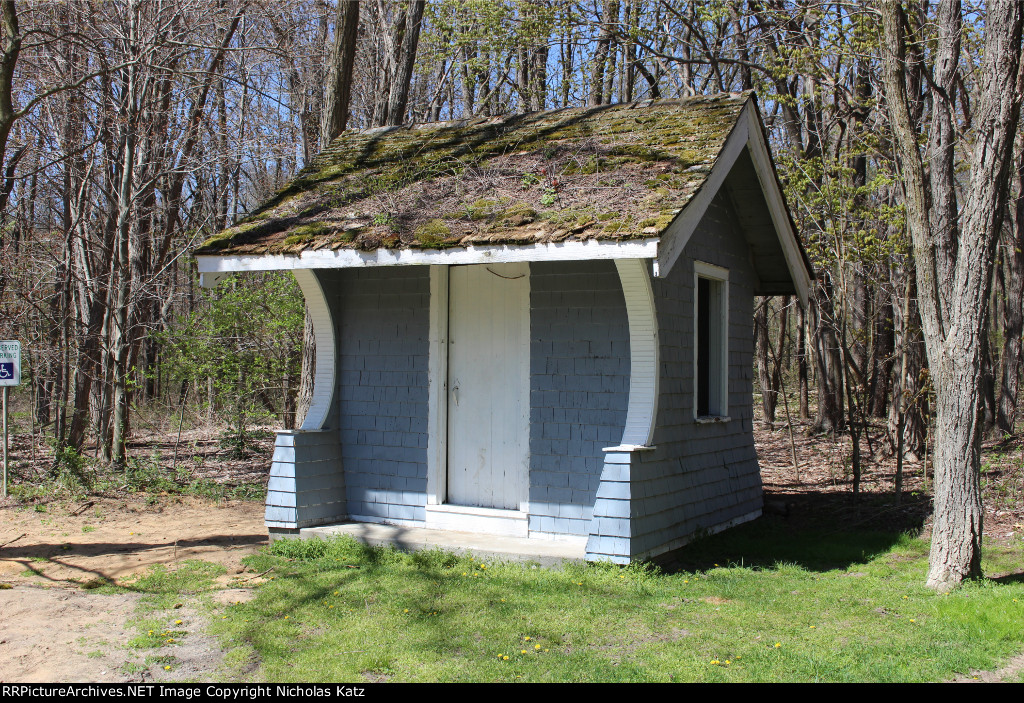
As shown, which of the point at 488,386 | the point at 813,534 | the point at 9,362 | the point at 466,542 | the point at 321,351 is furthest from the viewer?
the point at 9,362

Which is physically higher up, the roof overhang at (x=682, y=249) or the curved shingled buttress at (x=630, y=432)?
the roof overhang at (x=682, y=249)

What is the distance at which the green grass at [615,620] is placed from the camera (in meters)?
4.93

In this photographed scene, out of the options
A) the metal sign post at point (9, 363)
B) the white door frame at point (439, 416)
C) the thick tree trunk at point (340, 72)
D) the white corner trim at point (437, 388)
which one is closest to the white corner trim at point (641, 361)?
the white door frame at point (439, 416)

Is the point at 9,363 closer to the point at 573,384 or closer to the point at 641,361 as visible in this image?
the point at 573,384

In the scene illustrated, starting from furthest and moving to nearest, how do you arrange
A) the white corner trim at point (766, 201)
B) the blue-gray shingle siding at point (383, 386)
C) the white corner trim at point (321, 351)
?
the white corner trim at point (321, 351)
the blue-gray shingle siding at point (383, 386)
the white corner trim at point (766, 201)

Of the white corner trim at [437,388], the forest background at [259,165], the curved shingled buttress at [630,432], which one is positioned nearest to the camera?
the curved shingled buttress at [630,432]

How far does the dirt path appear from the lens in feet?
16.8

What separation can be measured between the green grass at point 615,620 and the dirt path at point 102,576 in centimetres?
42

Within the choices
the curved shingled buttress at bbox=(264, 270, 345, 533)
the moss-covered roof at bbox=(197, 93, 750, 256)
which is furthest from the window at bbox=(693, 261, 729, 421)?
the curved shingled buttress at bbox=(264, 270, 345, 533)

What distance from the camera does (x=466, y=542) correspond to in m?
7.53

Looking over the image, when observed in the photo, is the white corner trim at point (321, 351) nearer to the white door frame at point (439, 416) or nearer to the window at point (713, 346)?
the white door frame at point (439, 416)

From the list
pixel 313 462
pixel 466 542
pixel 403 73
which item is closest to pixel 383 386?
pixel 313 462

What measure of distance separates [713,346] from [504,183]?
9.70 feet
